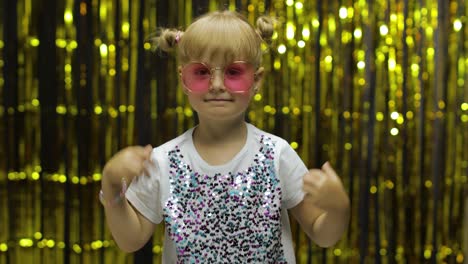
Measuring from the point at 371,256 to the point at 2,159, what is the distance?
1.04 meters

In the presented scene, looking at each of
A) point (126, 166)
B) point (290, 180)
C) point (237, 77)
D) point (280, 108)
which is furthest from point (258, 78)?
point (280, 108)

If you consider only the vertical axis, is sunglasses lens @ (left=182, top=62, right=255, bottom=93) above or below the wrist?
above

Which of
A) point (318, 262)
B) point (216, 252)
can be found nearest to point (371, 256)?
point (318, 262)

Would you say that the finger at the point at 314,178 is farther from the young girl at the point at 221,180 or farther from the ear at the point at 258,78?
the ear at the point at 258,78

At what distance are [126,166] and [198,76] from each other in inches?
7.6

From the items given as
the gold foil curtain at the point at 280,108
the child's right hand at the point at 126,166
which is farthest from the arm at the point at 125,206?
the gold foil curtain at the point at 280,108

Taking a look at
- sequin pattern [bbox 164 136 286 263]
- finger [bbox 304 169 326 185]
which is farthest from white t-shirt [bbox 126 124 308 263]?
finger [bbox 304 169 326 185]

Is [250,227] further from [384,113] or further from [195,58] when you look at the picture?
[384,113]

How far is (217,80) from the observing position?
1.04 m

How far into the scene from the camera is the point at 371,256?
5.79ft

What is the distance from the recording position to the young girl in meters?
1.04

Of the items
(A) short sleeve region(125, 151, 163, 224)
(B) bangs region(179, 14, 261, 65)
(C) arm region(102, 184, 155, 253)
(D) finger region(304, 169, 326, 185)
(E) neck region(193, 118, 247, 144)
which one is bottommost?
(C) arm region(102, 184, 155, 253)

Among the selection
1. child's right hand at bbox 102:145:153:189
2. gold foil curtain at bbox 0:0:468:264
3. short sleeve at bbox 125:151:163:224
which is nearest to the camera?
child's right hand at bbox 102:145:153:189

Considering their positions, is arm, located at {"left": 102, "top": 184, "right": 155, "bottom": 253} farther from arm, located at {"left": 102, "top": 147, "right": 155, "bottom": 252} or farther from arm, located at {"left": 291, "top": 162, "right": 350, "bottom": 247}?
arm, located at {"left": 291, "top": 162, "right": 350, "bottom": 247}
